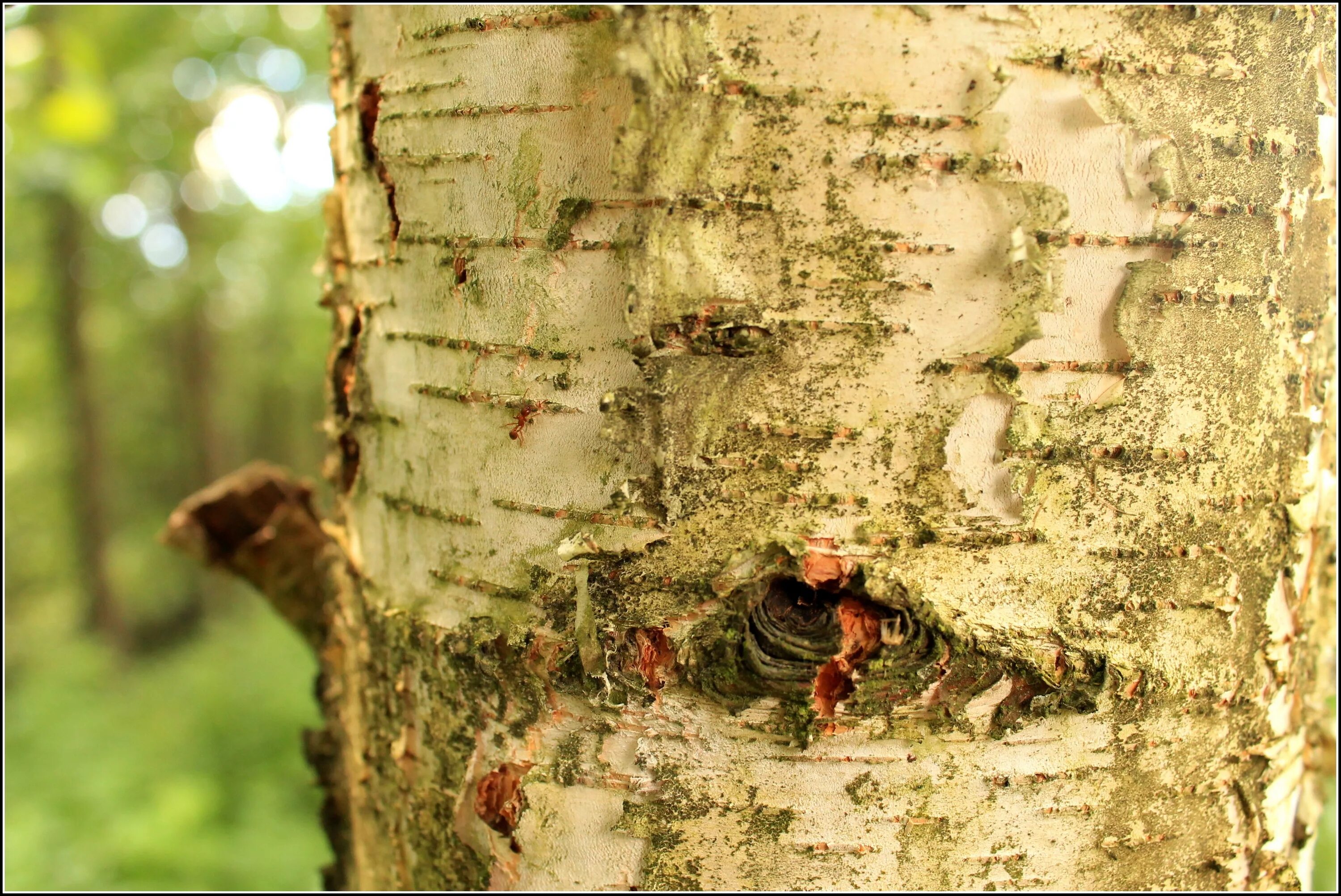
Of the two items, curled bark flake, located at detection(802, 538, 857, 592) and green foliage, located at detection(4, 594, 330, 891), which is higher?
curled bark flake, located at detection(802, 538, 857, 592)

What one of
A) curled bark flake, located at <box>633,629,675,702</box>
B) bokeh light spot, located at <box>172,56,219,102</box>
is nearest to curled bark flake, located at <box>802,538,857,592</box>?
curled bark flake, located at <box>633,629,675,702</box>

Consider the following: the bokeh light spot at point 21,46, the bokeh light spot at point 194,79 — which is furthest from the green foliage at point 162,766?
the bokeh light spot at point 194,79

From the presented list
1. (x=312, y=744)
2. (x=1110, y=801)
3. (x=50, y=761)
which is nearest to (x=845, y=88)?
(x=1110, y=801)

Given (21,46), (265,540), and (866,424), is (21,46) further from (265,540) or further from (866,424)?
(866,424)

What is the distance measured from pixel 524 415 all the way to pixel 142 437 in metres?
14.8

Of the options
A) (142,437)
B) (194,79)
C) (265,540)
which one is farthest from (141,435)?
(265,540)

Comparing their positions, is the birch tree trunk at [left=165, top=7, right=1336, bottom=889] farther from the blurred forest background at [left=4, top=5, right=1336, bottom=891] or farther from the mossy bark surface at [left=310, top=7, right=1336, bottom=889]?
the blurred forest background at [left=4, top=5, right=1336, bottom=891]

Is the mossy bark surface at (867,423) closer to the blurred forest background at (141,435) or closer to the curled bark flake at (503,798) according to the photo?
the curled bark flake at (503,798)

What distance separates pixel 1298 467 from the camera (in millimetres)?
875

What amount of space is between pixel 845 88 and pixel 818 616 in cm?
42

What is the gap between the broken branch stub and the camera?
5.25 feet

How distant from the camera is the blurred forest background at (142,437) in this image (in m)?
4.98

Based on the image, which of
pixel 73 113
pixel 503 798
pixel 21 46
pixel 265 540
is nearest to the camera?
pixel 503 798

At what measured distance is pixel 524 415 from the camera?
0.83 metres
